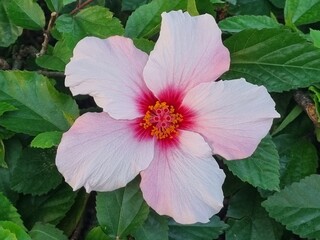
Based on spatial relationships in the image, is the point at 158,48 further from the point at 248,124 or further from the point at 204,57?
the point at 248,124

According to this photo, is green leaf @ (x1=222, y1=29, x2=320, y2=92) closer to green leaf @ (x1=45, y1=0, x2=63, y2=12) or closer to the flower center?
the flower center

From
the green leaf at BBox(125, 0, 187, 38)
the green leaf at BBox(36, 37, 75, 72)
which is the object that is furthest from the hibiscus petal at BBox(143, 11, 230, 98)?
the green leaf at BBox(36, 37, 75, 72)

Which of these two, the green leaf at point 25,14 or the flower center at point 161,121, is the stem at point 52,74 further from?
the flower center at point 161,121

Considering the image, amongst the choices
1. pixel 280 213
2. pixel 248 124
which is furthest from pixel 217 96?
pixel 280 213

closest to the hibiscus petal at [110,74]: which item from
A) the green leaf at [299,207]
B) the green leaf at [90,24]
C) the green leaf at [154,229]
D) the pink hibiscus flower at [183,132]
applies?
the pink hibiscus flower at [183,132]

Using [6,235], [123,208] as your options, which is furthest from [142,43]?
[6,235]
